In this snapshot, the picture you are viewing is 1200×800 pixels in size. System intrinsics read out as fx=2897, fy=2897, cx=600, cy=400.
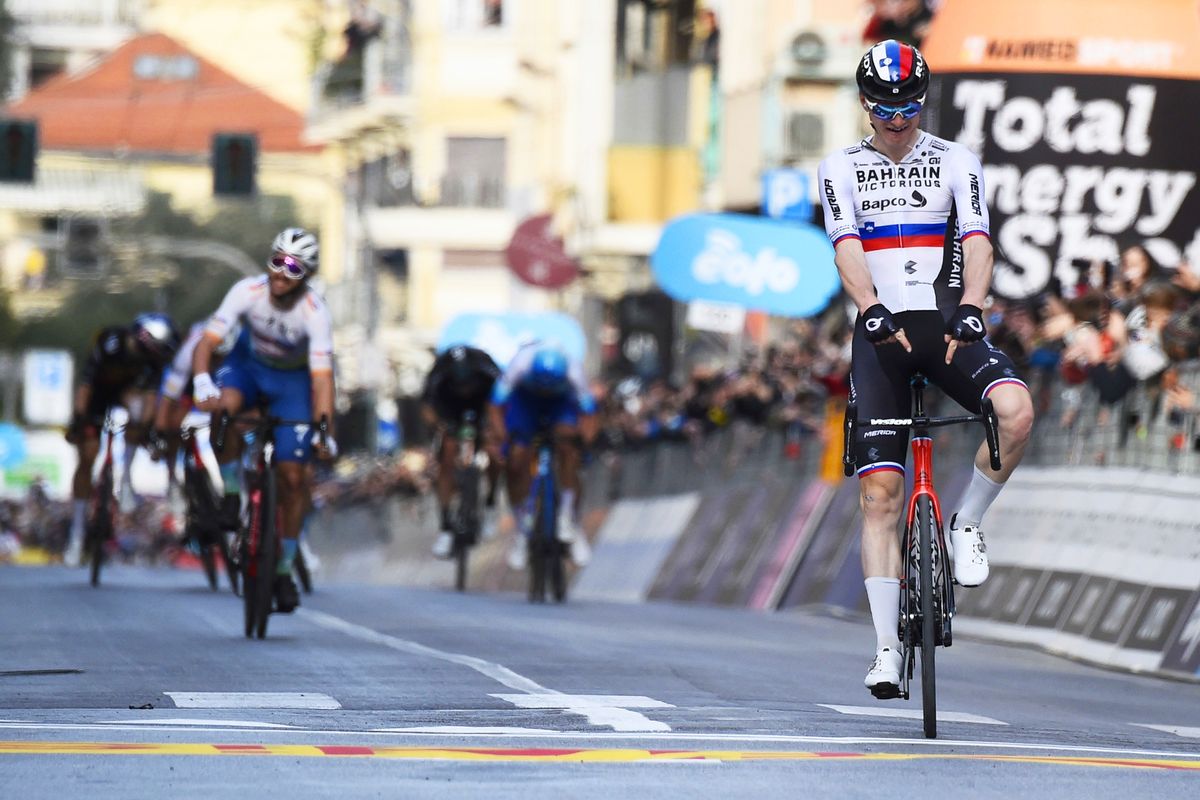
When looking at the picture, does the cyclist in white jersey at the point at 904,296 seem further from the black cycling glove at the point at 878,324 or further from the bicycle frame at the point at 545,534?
the bicycle frame at the point at 545,534

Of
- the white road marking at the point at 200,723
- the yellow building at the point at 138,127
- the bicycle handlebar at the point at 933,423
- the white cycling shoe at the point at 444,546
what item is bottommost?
the white cycling shoe at the point at 444,546

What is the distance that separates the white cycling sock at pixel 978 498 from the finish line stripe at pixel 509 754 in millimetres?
1404

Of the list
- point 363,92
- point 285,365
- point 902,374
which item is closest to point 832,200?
point 902,374

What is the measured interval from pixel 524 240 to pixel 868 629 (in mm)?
29544

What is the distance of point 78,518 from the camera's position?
71.8ft

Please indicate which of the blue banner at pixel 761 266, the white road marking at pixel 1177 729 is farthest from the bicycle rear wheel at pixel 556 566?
the white road marking at pixel 1177 729

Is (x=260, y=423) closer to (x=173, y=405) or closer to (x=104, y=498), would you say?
(x=173, y=405)

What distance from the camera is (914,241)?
33.0ft

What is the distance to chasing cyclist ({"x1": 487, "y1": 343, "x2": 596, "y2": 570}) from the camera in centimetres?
2081

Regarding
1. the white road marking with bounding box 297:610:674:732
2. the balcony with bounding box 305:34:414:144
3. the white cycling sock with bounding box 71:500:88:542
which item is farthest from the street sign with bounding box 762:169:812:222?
the balcony with bounding box 305:34:414:144

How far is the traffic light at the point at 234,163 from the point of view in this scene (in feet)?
125

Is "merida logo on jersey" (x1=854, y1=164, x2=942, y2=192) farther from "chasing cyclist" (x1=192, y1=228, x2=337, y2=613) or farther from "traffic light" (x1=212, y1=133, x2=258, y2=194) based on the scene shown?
"traffic light" (x1=212, y1=133, x2=258, y2=194)

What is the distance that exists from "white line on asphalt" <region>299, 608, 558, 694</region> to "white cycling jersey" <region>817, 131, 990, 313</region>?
2.08 meters

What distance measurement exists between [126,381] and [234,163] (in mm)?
17749
